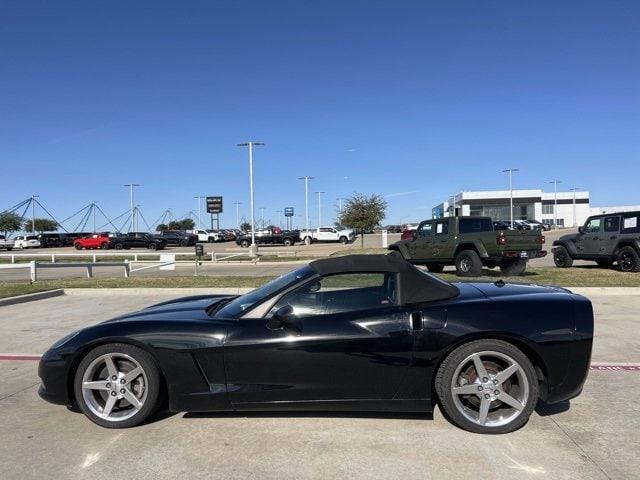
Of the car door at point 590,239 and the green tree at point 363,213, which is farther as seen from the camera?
the green tree at point 363,213

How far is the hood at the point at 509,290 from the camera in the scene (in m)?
4.57

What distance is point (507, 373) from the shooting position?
407 centimetres

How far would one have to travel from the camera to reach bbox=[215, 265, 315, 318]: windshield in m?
4.41

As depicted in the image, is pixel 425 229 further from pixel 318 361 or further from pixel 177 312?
pixel 318 361

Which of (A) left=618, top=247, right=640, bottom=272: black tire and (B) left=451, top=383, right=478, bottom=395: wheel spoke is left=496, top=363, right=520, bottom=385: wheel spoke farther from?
(A) left=618, top=247, right=640, bottom=272: black tire

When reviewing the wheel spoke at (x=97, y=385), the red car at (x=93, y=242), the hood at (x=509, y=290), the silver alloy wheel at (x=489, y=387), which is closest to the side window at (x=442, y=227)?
the hood at (x=509, y=290)

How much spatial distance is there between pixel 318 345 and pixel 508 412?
152cm

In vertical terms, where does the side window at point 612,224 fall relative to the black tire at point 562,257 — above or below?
above

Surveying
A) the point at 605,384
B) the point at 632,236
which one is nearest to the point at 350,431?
the point at 605,384

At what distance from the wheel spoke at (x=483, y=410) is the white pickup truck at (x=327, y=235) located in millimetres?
52494

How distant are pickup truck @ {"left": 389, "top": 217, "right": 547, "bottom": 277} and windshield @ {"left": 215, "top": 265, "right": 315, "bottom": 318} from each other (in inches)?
463

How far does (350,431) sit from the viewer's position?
4.13 m

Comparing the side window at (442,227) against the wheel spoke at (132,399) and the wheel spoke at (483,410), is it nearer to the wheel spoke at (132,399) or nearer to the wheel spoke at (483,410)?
the wheel spoke at (483,410)

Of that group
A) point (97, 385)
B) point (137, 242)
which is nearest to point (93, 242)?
point (137, 242)
